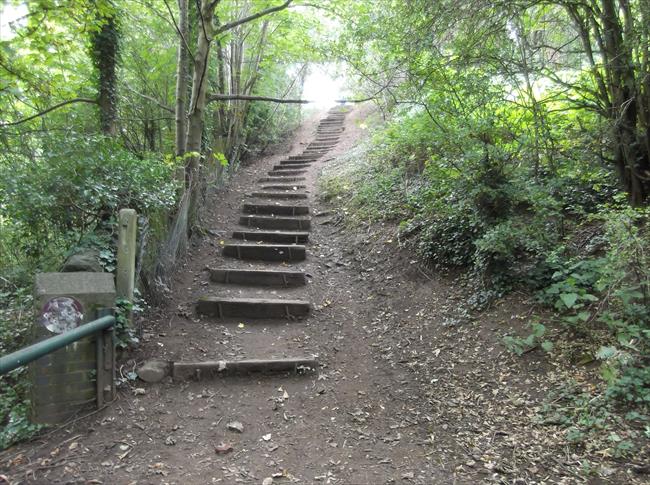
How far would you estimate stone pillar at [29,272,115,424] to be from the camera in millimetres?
3152

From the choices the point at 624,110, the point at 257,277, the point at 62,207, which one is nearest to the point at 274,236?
the point at 257,277

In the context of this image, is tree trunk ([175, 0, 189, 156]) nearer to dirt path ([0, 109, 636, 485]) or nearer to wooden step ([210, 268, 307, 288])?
wooden step ([210, 268, 307, 288])

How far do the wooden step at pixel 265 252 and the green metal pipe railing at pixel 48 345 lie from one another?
325 centimetres

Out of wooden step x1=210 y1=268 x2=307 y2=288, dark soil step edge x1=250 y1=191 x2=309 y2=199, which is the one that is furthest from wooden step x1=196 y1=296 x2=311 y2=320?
dark soil step edge x1=250 y1=191 x2=309 y2=199

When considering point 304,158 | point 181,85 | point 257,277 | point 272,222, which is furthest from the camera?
point 304,158

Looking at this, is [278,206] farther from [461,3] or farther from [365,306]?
[461,3]

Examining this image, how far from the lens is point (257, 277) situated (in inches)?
233

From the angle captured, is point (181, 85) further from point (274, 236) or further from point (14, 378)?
point (14, 378)

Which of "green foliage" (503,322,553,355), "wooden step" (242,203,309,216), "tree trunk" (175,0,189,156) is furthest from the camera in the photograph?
"wooden step" (242,203,309,216)

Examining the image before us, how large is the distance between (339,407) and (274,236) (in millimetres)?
4022

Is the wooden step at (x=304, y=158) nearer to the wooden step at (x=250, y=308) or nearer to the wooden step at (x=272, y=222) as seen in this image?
the wooden step at (x=272, y=222)

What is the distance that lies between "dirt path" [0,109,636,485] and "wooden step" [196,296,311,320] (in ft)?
0.39

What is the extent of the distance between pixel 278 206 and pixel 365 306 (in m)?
3.59

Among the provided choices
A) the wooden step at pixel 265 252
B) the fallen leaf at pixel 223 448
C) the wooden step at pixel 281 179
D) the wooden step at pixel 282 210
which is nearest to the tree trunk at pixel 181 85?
the wooden step at pixel 265 252
